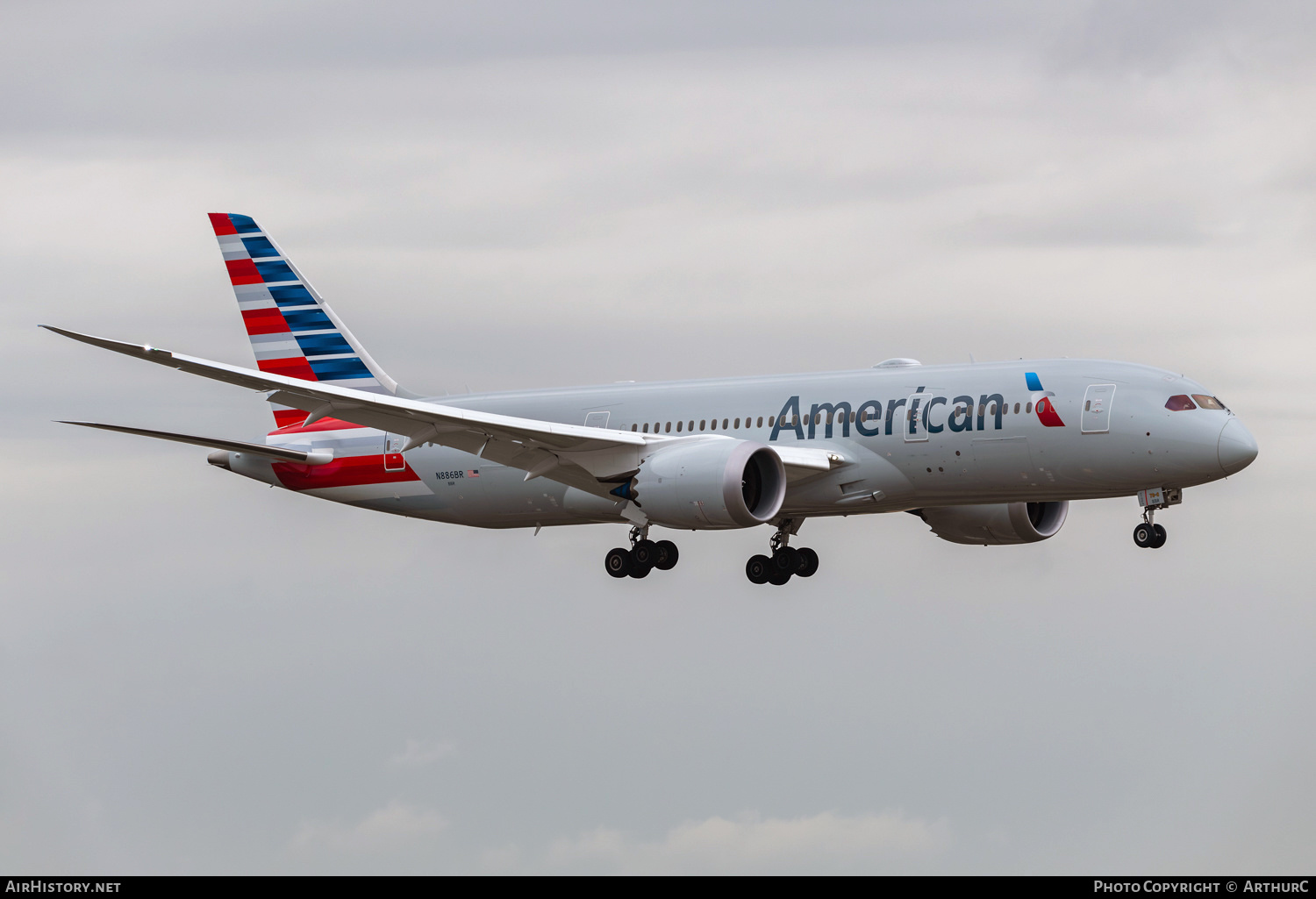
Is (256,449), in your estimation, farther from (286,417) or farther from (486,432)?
(486,432)

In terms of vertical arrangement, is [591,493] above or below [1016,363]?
below

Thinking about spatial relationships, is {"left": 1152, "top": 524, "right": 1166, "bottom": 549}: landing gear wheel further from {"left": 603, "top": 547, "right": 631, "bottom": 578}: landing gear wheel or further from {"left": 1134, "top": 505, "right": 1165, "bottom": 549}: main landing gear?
{"left": 603, "top": 547, "right": 631, "bottom": 578}: landing gear wheel

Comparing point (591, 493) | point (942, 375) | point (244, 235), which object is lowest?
point (591, 493)

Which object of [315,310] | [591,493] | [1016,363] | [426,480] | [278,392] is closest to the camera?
[278,392]

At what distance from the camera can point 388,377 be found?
52156 millimetres

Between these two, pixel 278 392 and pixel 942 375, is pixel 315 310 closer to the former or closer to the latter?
pixel 278 392

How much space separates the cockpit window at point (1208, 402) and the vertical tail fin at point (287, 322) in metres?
24.4

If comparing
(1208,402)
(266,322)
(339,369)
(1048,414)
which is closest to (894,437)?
(1048,414)

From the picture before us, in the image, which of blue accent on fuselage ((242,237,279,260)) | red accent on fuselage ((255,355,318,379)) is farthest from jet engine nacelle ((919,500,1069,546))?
blue accent on fuselage ((242,237,279,260))

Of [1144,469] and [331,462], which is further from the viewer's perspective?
[331,462]

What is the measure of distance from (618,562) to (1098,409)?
13.1 metres

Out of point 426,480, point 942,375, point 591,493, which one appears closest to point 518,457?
point 591,493

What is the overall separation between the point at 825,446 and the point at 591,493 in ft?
20.9

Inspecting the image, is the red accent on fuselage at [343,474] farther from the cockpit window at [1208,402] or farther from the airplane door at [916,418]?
the cockpit window at [1208,402]
